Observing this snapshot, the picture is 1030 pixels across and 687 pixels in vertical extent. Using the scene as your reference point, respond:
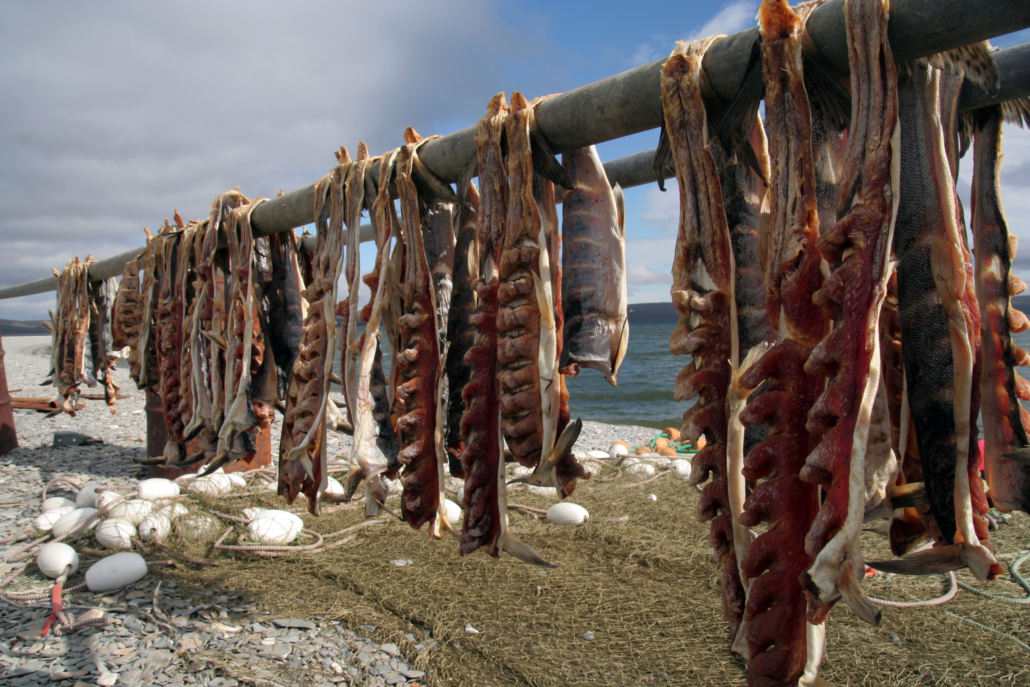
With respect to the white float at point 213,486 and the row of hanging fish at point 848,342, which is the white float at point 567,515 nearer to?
the white float at point 213,486

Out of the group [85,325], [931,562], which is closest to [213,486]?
[85,325]

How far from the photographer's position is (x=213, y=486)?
577 cm

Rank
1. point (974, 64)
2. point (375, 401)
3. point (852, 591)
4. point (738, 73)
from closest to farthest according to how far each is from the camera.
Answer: point (852, 591) → point (974, 64) → point (738, 73) → point (375, 401)

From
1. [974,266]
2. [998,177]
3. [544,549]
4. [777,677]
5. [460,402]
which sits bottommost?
[544,549]

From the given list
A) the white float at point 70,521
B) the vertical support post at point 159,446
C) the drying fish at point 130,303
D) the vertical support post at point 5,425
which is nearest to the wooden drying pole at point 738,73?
the drying fish at point 130,303

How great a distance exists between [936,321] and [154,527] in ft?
16.7

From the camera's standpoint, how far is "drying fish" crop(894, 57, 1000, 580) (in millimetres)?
1198

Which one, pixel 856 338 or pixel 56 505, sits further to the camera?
pixel 56 505

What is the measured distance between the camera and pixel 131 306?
438 centimetres

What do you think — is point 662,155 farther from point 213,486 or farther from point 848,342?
point 213,486

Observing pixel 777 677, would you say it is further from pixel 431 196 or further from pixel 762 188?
pixel 431 196

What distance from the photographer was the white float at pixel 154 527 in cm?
459

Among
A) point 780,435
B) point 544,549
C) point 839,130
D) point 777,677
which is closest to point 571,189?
point 839,130

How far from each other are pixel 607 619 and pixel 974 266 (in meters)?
2.81
